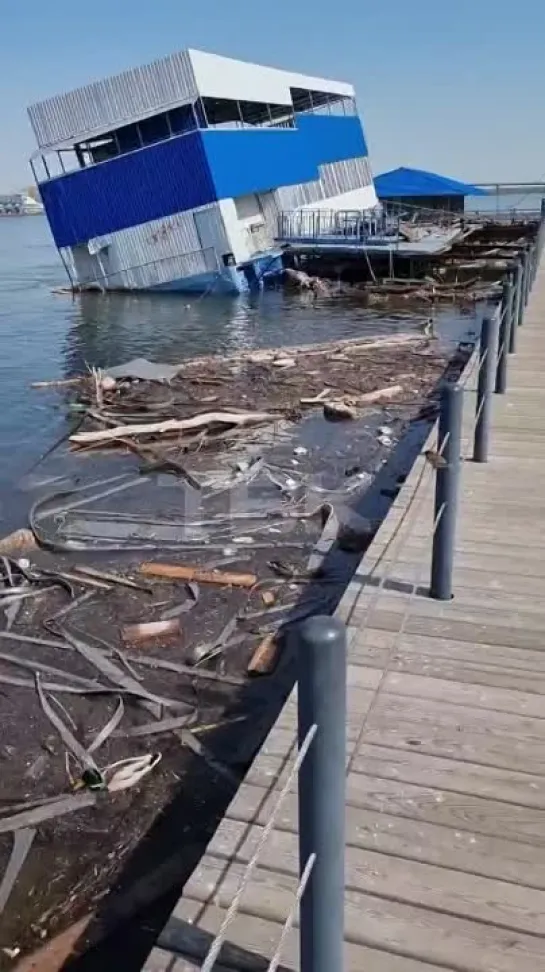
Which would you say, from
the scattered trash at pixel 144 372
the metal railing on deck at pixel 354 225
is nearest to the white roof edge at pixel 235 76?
the metal railing on deck at pixel 354 225

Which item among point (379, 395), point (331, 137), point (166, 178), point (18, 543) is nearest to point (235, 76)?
point (166, 178)

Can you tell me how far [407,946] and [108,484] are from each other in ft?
29.3

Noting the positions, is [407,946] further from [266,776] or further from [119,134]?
[119,134]

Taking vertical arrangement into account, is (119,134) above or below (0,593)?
above

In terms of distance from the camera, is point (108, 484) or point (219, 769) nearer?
point (219, 769)

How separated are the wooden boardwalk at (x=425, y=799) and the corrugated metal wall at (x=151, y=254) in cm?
2923

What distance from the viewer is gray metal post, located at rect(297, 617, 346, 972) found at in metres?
2.00

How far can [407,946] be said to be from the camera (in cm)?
275

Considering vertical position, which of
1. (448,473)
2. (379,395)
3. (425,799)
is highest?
(448,473)

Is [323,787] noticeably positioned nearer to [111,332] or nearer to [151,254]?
[111,332]

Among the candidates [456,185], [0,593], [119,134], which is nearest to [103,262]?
[119,134]

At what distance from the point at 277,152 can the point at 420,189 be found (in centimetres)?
1431

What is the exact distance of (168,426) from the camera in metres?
13.1

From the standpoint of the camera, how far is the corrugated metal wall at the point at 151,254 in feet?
107
